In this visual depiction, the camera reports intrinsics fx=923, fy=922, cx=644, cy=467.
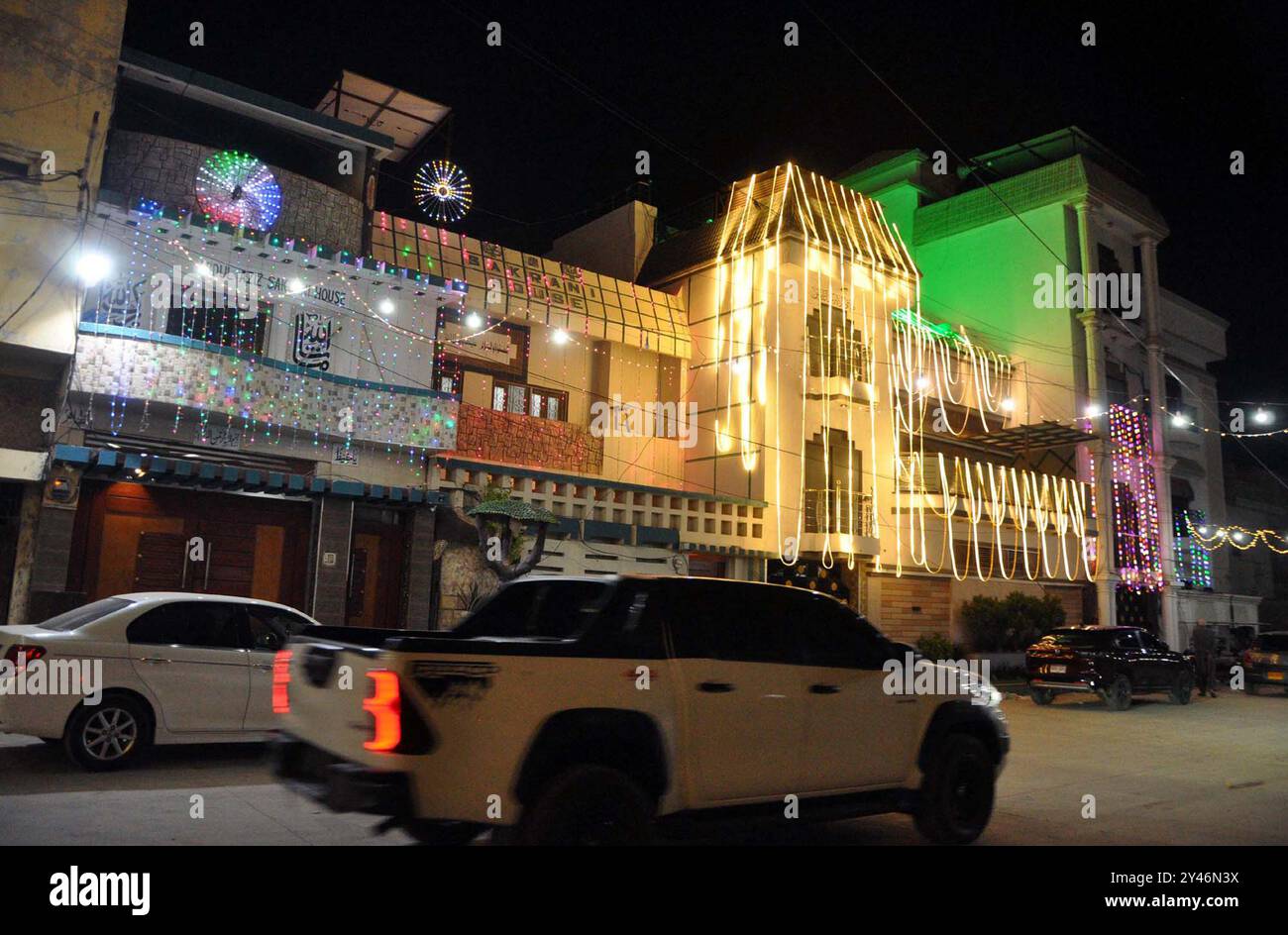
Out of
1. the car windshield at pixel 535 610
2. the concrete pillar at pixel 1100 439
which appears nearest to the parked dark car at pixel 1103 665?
the concrete pillar at pixel 1100 439

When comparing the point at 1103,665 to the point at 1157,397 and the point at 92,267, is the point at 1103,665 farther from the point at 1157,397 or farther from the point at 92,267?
the point at 92,267

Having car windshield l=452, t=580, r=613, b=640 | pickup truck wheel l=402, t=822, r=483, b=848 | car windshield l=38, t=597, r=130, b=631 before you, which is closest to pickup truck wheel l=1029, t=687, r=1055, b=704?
car windshield l=452, t=580, r=613, b=640

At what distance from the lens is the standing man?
21725mm

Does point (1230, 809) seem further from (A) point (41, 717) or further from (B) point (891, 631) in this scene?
(B) point (891, 631)

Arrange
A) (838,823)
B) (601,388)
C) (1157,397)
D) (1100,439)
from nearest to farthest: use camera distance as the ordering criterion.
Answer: (838,823) → (601,388) → (1100,439) → (1157,397)

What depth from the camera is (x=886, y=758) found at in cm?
636

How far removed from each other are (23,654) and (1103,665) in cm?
1738

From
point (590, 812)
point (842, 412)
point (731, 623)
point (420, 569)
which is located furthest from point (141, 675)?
point (842, 412)

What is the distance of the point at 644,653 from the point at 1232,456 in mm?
45048

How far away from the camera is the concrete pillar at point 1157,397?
3156 cm

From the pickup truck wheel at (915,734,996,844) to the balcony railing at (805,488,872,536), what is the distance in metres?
15.7

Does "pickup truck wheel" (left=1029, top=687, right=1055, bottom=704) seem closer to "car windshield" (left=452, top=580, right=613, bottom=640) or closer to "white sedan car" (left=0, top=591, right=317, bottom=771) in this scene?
"white sedan car" (left=0, top=591, right=317, bottom=771)

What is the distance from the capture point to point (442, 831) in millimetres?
4609

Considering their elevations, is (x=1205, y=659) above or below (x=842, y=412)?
below
